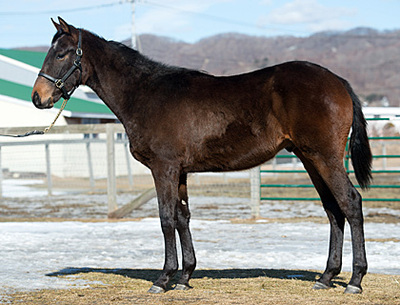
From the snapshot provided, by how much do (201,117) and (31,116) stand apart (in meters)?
20.2

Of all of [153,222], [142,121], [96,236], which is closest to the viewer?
[142,121]

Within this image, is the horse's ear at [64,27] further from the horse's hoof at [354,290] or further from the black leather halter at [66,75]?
the horse's hoof at [354,290]

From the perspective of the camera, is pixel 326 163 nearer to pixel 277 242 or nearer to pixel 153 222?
pixel 277 242

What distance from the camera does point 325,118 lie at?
16.8ft

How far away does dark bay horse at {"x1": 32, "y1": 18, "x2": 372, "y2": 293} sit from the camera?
5.16m

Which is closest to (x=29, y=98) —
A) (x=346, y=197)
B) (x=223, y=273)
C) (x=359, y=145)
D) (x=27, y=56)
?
(x=27, y=56)

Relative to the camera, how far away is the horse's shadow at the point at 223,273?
605 centimetres

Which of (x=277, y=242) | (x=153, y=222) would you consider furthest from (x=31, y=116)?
(x=277, y=242)

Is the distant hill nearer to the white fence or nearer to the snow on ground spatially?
the white fence

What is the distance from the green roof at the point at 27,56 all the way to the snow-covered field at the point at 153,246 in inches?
860

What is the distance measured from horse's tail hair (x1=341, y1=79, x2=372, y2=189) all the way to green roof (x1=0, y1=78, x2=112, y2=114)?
68.0ft

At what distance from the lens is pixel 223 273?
248 inches

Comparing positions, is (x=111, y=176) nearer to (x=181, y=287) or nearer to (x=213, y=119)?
(x=181, y=287)

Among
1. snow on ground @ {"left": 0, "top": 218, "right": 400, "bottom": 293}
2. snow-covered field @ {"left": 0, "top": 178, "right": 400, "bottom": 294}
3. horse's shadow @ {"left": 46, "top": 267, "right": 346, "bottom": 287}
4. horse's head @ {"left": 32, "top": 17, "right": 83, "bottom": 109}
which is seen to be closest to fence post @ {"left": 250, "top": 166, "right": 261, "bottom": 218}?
snow-covered field @ {"left": 0, "top": 178, "right": 400, "bottom": 294}
